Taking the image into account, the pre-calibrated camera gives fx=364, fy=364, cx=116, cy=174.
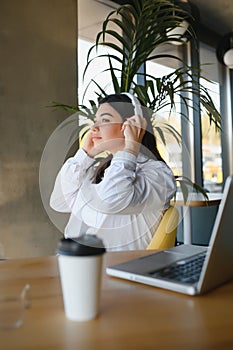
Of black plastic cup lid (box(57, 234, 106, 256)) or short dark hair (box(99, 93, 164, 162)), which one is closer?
black plastic cup lid (box(57, 234, 106, 256))

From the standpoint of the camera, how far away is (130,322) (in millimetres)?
600

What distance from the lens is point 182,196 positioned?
1.84 m

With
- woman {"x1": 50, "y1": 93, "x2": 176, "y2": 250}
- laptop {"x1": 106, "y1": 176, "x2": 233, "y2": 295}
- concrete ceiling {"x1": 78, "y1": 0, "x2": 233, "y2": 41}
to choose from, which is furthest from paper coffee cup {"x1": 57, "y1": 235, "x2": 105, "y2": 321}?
concrete ceiling {"x1": 78, "y1": 0, "x2": 233, "y2": 41}

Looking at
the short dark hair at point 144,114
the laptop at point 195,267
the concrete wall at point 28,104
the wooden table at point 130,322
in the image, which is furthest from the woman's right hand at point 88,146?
the concrete wall at point 28,104

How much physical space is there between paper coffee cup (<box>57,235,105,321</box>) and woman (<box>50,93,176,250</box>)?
2.42ft

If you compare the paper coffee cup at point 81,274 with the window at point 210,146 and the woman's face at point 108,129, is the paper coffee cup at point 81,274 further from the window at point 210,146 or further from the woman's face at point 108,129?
the window at point 210,146

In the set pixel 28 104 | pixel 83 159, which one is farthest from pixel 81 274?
pixel 28 104

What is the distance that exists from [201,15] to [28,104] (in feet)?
10.7

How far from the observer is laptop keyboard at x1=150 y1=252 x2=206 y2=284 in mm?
772

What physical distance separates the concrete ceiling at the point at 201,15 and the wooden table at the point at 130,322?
2.76 meters

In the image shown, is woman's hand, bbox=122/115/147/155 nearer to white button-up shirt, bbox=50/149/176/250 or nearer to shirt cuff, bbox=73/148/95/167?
white button-up shirt, bbox=50/149/176/250

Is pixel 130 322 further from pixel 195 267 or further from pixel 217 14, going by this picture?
pixel 217 14

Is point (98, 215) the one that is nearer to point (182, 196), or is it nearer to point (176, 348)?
point (182, 196)

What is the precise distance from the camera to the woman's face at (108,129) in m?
1.39
